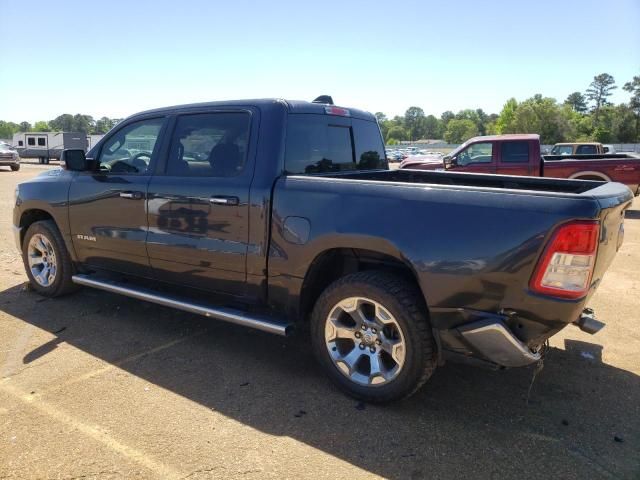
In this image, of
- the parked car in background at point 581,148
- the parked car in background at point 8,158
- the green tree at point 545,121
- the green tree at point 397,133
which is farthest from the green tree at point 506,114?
the parked car in background at point 8,158

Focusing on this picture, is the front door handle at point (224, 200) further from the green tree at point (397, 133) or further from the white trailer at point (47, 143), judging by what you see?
the green tree at point (397, 133)

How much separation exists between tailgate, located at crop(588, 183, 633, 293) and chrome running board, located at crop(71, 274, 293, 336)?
191cm

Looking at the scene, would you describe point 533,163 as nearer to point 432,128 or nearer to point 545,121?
point 545,121

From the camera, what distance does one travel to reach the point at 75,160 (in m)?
4.59

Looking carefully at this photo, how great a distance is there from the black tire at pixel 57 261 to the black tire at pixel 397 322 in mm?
3063

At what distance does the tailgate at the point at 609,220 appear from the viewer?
104 inches

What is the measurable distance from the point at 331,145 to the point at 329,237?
1248 mm

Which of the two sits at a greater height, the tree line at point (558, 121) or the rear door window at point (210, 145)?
the tree line at point (558, 121)

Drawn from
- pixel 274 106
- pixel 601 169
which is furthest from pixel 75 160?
pixel 601 169

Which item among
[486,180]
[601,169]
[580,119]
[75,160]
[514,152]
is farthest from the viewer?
[580,119]

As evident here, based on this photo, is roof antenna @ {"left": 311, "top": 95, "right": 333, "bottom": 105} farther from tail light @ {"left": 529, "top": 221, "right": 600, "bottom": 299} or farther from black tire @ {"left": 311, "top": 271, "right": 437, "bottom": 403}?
tail light @ {"left": 529, "top": 221, "right": 600, "bottom": 299}

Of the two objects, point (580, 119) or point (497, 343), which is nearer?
point (497, 343)

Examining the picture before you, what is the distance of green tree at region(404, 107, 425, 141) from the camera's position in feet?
600

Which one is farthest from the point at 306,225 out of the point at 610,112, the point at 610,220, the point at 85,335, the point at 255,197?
the point at 610,112
